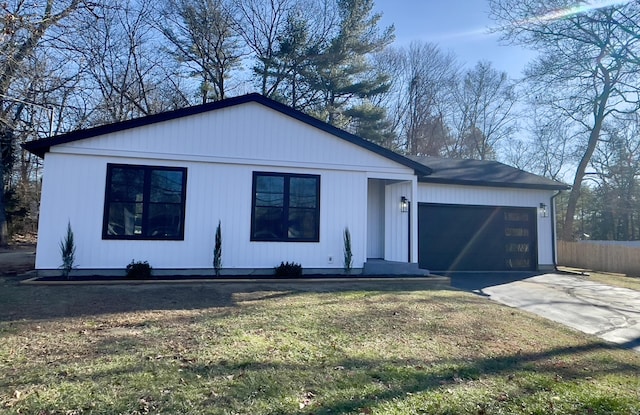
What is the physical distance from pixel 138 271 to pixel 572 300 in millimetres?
9539

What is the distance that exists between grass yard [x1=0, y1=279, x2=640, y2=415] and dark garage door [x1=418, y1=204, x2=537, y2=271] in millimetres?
5668

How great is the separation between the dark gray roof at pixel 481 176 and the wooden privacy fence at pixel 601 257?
3662 mm

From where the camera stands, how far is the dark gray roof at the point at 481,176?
12809 mm

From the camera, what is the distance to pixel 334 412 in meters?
3.02

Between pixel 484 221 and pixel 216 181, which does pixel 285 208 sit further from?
pixel 484 221

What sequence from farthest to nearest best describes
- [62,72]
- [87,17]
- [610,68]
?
[610,68] < [62,72] < [87,17]

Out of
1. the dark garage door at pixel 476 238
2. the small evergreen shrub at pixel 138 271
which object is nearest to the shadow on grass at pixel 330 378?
the small evergreen shrub at pixel 138 271

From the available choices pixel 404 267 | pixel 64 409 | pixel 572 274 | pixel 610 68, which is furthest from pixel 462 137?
pixel 64 409

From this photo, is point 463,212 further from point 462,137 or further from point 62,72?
point 462,137

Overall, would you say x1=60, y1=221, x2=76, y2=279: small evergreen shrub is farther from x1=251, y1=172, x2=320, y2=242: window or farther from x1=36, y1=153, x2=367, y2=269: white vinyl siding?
x1=251, y1=172, x2=320, y2=242: window

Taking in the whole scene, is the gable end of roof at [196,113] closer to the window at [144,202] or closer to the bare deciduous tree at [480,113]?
the window at [144,202]

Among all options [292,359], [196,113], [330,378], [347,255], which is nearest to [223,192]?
[196,113]

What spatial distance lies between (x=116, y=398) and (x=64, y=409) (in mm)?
345

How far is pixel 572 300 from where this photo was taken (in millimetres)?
8609
